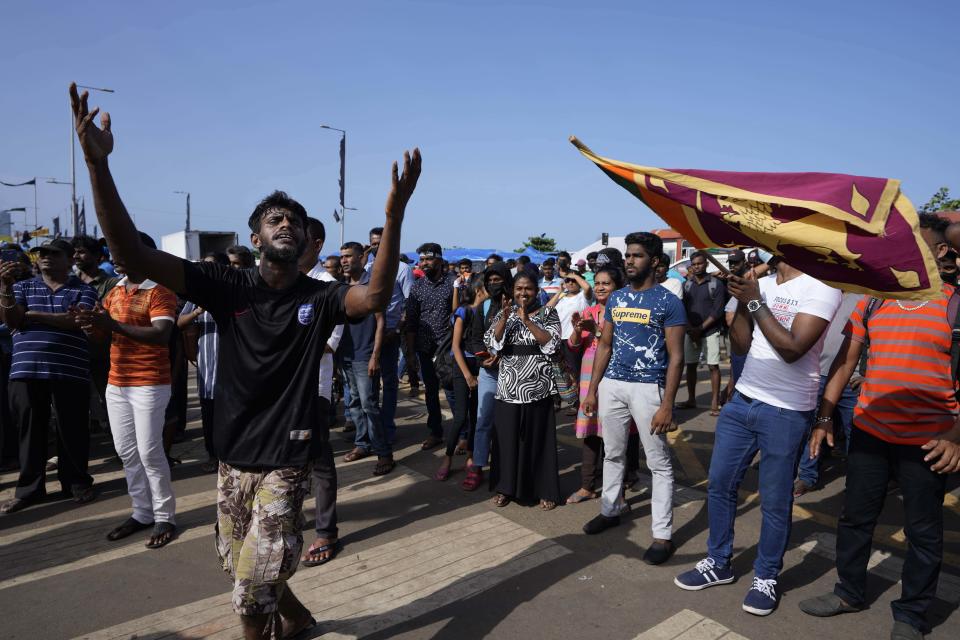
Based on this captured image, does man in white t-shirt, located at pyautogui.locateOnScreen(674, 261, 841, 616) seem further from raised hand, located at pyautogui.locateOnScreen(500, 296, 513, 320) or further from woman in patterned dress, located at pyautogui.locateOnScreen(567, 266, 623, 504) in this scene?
raised hand, located at pyautogui.locateOnScreen(500, 296, 513, 320)

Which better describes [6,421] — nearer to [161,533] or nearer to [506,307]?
[161,533]

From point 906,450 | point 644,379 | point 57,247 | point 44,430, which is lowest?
point 44,430

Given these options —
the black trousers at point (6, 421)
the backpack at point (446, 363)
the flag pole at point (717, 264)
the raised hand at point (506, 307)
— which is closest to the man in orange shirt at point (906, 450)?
the flag pole at point (717, 264)

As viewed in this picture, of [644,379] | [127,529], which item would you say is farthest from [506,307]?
[127,529]

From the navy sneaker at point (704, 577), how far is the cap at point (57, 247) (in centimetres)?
540

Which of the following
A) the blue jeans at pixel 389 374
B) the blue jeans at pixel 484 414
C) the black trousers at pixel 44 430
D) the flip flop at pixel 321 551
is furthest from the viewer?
the blue jeans at pixel 389 374

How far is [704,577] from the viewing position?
3609mm

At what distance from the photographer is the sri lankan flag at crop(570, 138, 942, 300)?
264 centimetres

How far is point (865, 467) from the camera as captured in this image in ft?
10.7

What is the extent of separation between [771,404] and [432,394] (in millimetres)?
4149

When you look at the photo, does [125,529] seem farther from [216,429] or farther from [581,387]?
[581,387]

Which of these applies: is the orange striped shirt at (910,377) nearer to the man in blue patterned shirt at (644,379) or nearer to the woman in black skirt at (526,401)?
the man in blue patterned shirt at (644,379)

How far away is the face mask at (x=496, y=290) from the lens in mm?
5387

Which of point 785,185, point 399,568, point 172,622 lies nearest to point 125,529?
point 172,622
